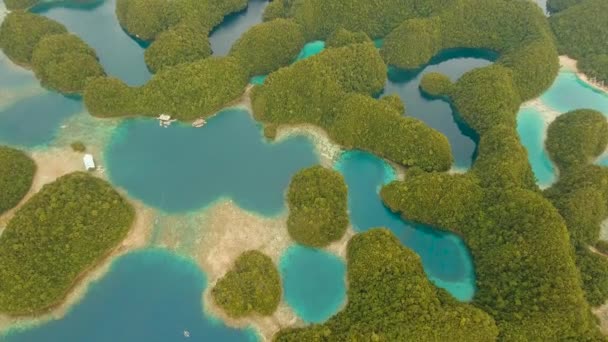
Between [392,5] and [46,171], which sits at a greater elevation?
[392,5]

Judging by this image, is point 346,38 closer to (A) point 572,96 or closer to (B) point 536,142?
(B) point 536,142

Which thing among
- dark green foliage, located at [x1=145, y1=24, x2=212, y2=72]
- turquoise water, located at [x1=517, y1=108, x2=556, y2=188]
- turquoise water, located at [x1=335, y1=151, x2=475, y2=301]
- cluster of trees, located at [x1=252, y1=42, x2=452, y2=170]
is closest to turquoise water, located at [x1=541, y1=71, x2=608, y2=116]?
turquoise water, located at [x1=517, y1=108, x2=556, y2=188]

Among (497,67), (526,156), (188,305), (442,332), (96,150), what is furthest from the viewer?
(497,67)

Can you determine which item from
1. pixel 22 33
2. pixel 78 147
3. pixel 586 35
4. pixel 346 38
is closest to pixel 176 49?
pixel 78 147

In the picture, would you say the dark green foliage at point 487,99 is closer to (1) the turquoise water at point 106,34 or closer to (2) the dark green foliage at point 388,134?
(2) the dark green foliage at point 388,134

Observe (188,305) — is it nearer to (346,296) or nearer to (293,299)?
(293,299)

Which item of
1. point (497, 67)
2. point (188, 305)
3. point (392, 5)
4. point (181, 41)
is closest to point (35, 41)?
point (181, 41)
